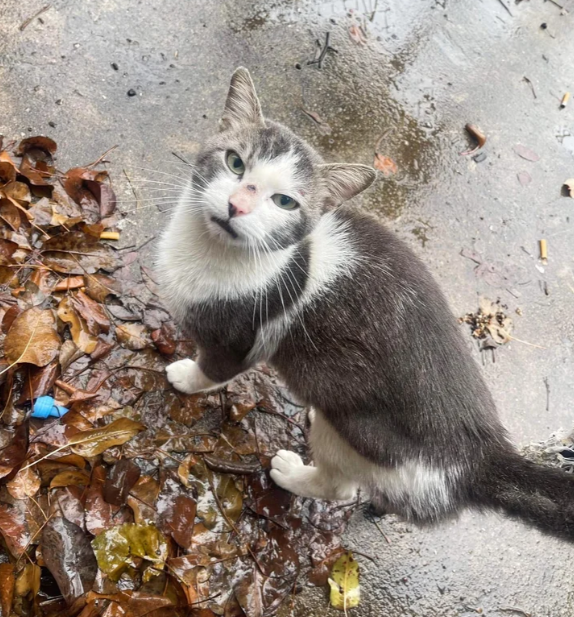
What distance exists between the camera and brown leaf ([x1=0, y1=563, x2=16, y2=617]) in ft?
5.89

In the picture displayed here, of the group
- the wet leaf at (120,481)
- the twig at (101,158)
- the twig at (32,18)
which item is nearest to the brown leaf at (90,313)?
the wet leaf at (120,481)

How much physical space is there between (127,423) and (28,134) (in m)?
1.70

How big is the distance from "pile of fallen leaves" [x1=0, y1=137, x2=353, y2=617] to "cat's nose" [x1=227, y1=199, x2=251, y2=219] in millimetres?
1068

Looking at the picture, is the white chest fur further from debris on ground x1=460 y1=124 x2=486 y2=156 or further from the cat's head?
debris on ground x1=460 y1=124 x2=486 y2=156

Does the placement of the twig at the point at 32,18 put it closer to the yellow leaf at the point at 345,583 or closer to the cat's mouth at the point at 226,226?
the cat's mouth at the point at 226,226

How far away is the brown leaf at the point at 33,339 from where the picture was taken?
2137 millimetres

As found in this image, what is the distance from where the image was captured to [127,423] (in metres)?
2.25

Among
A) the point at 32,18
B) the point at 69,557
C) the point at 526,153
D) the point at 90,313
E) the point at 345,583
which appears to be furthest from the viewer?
the point at 526,153

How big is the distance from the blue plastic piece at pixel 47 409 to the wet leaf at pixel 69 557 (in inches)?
17.1

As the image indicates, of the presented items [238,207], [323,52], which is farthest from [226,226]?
[323,52]

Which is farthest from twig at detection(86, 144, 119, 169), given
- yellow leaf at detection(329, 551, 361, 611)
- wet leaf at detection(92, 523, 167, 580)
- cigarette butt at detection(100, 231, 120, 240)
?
yellow leaf at detection(329, 551, 361, 611)

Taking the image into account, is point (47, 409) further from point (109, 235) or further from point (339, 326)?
point (339, 326)

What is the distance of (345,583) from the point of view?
7.60ft

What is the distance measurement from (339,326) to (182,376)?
34.2 inches
